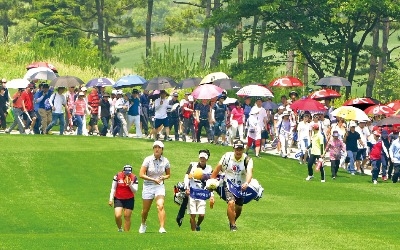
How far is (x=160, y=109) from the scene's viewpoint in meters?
39.6

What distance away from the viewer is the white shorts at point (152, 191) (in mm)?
23594

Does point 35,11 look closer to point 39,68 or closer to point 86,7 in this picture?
point 86,7

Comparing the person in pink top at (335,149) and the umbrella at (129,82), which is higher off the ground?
the umbrella at (129,82)

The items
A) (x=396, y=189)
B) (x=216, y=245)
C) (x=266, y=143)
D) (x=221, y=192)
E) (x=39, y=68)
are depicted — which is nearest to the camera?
(x=216, y=245)

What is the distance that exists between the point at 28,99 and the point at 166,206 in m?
13.0

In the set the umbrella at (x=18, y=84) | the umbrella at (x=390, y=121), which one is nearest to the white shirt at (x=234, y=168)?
the umbrella at (x=390, y=121)

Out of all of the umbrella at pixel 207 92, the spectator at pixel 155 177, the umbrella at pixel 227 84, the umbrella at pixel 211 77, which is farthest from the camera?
the umbrella at pixel 211 77

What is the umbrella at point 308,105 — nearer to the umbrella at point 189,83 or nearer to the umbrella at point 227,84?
the umbrella at point 227,84

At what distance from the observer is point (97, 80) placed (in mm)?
44094

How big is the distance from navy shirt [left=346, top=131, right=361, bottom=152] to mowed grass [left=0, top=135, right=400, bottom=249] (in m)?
0.86

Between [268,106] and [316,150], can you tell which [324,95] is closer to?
[268,106]

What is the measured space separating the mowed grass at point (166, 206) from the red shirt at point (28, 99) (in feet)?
6.07

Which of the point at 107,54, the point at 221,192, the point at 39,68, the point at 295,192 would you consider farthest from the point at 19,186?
the point at 107,54

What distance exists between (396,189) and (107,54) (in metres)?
46.8
